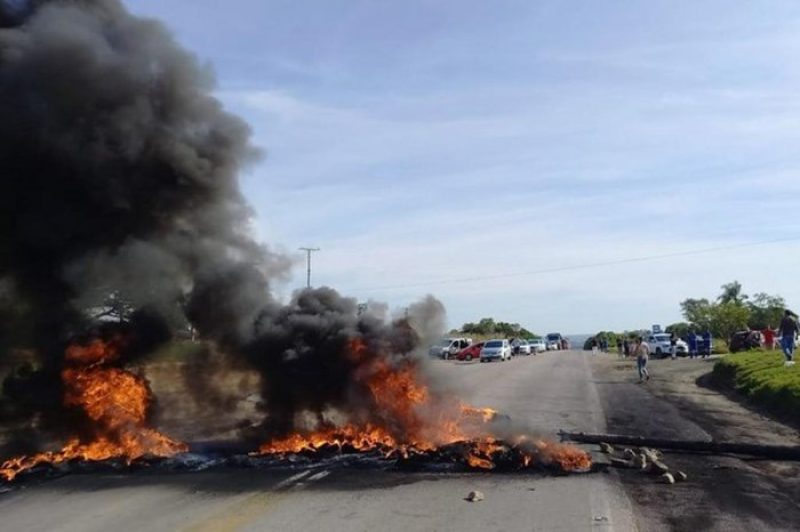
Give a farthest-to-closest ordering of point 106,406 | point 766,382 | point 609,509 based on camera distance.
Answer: point 766,382 < point 106,406 < point 609,509

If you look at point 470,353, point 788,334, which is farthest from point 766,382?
point 470,353

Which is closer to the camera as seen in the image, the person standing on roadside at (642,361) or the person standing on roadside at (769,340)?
the person standing on roadside at (642,361)

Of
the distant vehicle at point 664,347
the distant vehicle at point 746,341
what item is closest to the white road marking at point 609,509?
the distant vehicle at point 746,341

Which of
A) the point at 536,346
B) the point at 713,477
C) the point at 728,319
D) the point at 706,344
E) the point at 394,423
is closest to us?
the point at 713,477

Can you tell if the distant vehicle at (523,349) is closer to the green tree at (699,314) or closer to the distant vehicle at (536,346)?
the distant vehicle at (536,346)

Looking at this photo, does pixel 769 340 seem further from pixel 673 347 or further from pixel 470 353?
pixel 470 353

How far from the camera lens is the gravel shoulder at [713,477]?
691cm

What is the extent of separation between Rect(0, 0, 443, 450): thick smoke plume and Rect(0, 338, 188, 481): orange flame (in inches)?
18.1

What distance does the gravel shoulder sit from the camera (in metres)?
6.91

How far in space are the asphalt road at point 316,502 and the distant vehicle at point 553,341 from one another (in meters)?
86.1

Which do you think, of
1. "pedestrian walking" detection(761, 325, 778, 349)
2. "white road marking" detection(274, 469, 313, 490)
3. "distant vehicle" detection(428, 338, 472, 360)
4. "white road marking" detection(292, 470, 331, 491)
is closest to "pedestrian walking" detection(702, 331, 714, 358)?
"pedestrian walking" detection(761, 325, 778, 349)

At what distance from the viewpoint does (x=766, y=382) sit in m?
19.1

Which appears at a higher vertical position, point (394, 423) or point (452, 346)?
point (452, 346)

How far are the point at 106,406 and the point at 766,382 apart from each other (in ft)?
51.3
